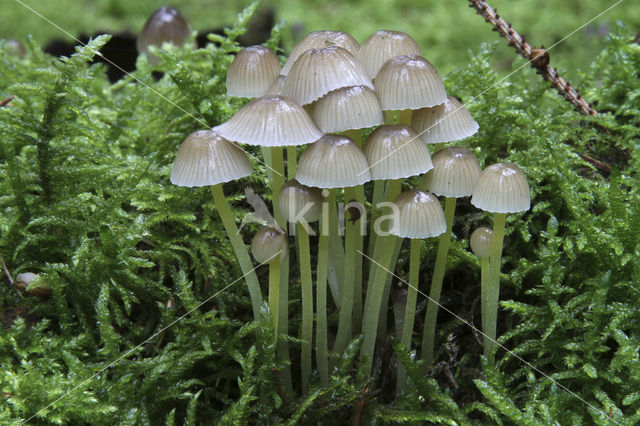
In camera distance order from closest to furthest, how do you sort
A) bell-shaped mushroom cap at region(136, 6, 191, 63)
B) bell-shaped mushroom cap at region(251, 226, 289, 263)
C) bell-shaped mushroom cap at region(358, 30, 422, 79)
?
bell-shaped mushroom cap at region(251, 226, 289, 263), bell-shaped mushroom cap at region(358, 30, 422, 79), bell-shaped mushroom cap at region(136, 6, 191, 63)

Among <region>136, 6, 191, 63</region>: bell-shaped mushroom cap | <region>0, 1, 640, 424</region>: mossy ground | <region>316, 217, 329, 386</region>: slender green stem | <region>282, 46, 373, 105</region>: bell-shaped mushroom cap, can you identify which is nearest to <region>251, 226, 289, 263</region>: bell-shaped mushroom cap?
<region>316, 217, 329, 386</region>: slender green stem

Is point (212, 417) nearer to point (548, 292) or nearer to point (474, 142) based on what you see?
point (548, 292)

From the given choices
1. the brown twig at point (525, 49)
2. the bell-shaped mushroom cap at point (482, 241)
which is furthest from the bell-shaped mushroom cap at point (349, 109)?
the brown twig at point (525, 49)

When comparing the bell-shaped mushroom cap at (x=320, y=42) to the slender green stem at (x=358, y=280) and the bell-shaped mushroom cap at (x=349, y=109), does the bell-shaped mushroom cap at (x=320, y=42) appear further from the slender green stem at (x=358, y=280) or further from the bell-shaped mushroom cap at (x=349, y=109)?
the slender green stem at (x=358, y=280)

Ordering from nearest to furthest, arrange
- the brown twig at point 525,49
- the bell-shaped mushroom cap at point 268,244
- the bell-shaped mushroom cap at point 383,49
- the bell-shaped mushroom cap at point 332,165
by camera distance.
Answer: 1. the bell-shaped mushroom cap at point 332,165
2. the bell-shaped mushroom cap at point 268,244
3. the bell-shaped mushroom cap at point 383,49
4. the brown twig at point 525,49

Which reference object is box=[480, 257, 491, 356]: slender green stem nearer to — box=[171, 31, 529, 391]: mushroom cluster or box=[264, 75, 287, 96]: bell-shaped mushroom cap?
box=[171, 31, 529, 391]: mushroom cluster

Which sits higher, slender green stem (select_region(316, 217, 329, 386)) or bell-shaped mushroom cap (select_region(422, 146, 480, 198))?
bell-shaped mushroom cap (select_region(422, 146, 480, 198))

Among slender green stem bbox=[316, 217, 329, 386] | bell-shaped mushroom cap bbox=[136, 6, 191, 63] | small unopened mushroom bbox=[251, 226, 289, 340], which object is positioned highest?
bell-shaped mushroom cap bbox=[136, 6, 191, 63]

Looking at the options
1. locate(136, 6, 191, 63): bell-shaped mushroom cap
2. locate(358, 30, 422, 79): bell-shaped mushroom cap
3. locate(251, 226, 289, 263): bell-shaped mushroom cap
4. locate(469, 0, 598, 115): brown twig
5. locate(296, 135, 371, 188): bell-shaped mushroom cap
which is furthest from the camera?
locate(136, 6, 191, 63): bell-shaped mushroom cap

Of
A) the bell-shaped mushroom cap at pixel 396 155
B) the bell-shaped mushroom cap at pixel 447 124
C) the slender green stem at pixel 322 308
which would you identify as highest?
the bell-shaped mushroom cap at pixel 447 124
